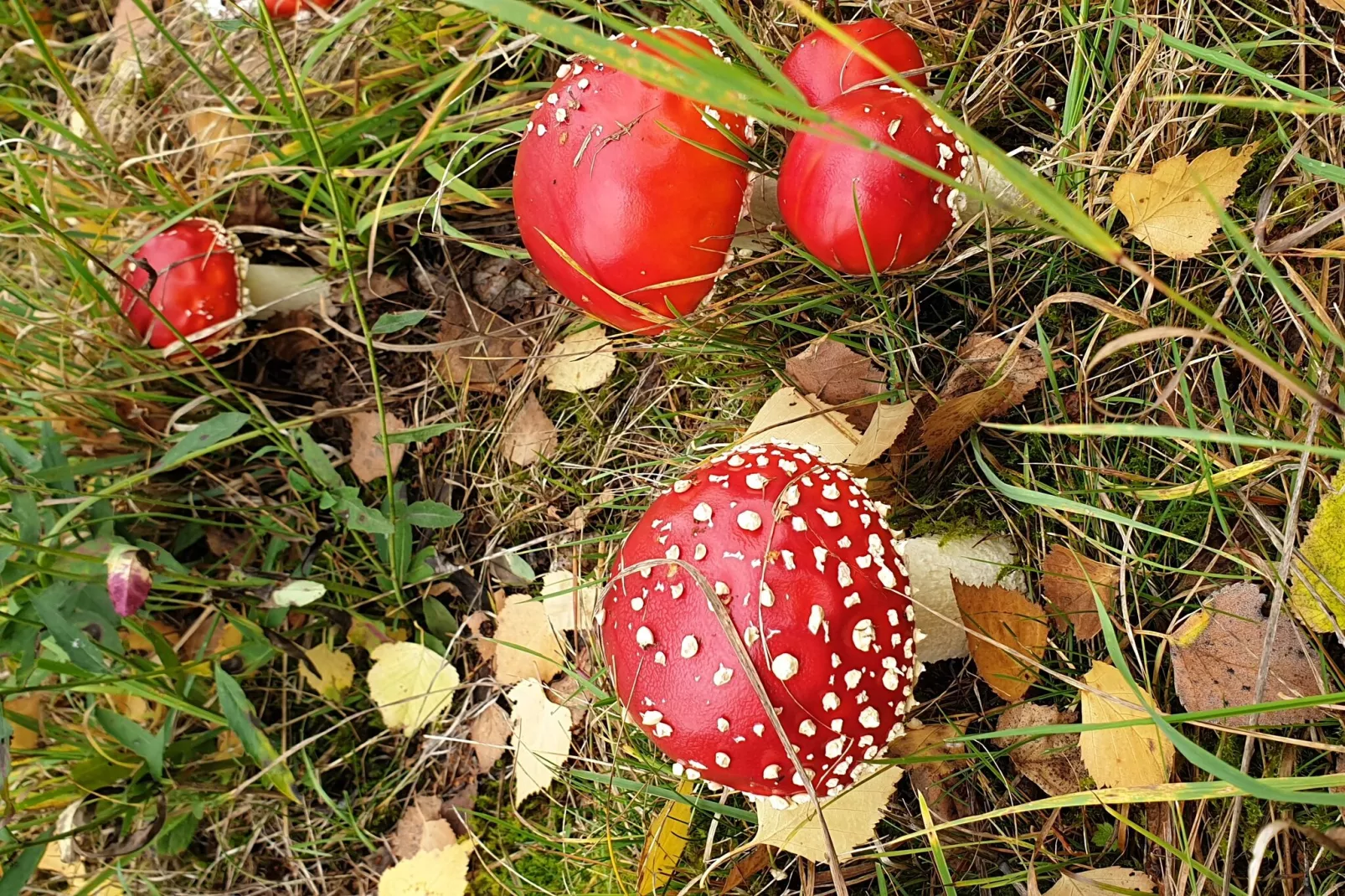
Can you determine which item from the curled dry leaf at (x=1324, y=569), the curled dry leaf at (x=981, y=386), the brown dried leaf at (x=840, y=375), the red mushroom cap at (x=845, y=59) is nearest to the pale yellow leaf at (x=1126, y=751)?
the curled dry leaf at (x=1324, y=569)

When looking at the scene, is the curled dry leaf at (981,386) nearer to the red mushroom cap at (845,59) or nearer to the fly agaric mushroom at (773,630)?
the fly agaric mushroom at (773,630)

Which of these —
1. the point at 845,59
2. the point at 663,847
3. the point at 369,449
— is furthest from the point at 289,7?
the point at 663,847

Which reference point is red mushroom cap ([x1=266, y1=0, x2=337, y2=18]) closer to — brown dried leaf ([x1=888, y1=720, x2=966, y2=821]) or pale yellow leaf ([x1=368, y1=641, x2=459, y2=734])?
pale yellow leaf ([x1=368, y1=641, x2=459, y2=734])

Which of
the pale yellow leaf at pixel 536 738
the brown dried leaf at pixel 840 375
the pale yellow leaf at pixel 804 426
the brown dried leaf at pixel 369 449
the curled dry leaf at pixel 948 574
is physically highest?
the brown dried leaf at pixel 840 375

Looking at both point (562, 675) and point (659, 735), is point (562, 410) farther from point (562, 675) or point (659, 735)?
point (659, 735)

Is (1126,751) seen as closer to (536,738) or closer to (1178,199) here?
(1178,199)

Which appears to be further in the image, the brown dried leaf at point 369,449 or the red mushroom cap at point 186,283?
the brown dried leaf at point 369,449
